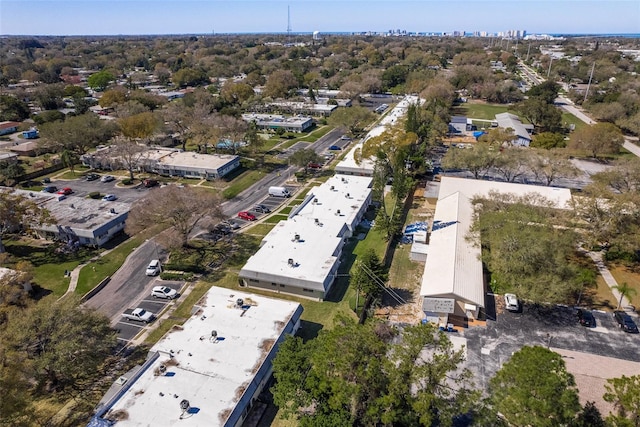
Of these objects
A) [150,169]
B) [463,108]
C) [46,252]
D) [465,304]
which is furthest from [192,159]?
[463,108]

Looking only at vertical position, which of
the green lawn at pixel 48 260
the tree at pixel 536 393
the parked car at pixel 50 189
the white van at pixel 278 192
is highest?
the tree at pixel 536 393

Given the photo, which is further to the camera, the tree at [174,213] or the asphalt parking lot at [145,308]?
the tree at [174,213]

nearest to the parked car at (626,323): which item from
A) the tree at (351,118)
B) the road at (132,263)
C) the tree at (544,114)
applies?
the road at (132,263)

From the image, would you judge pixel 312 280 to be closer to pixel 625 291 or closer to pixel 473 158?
pixel 625 291

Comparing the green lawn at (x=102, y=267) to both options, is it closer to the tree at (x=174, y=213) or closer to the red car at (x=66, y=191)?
the tree at (x=174, y=213)

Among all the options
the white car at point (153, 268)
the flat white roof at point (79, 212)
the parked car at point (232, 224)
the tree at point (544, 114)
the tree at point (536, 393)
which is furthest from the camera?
the tree at point (544, 114)

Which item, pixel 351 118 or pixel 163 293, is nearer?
pixel 163 293

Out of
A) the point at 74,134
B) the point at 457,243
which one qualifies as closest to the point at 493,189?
the point at 457,243
